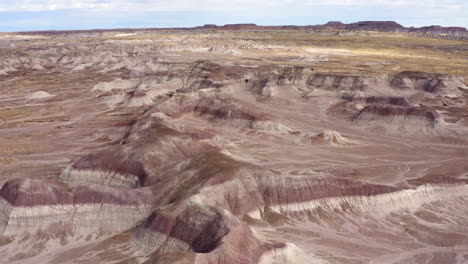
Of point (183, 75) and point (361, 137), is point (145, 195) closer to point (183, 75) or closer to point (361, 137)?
point (361, 137)

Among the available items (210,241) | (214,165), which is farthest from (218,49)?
(210,241)

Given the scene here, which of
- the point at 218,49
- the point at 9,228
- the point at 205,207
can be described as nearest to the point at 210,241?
the point at 205,207

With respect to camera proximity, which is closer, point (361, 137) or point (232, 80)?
point (361, 137)

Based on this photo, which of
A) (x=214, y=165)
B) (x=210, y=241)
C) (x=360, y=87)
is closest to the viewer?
(x=210, y=241)

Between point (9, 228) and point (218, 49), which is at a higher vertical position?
point (218, 49)

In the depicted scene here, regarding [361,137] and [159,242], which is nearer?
[159,242]

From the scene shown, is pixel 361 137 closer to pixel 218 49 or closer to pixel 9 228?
pixel 9 228

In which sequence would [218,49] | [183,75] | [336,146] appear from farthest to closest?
[218,49]
[183,75]
[336,146]

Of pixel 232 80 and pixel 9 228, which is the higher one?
pixel 232 80

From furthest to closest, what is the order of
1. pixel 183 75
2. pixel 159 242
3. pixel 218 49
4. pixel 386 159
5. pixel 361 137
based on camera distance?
pixel 218 49
pixel 183 75
pixel 361 137
pixel 386 159
pixel 159 242

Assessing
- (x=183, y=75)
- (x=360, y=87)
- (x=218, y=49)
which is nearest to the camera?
(x=360, y=87)
